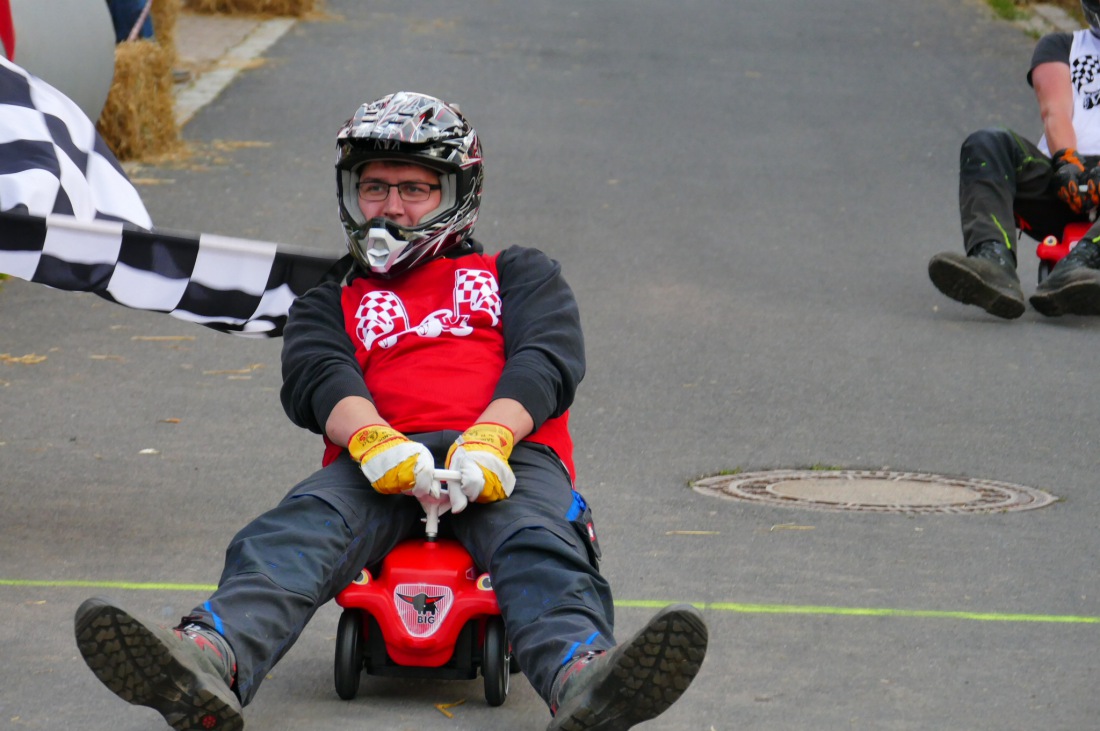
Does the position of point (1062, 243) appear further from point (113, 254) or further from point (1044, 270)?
point (113, 254)

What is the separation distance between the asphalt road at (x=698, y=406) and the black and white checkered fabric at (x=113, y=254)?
2.42ft

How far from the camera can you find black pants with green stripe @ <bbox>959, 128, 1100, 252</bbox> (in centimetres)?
888

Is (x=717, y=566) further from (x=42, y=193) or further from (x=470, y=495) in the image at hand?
(x=42, y=193)

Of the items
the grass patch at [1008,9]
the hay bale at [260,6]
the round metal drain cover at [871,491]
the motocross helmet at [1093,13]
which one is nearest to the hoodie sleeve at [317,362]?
the round metal drain cover at [871,491]

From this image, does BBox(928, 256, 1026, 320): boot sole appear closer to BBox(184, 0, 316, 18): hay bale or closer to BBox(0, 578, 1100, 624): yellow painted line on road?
BBox(0, 578, 1100, 624): yellow painted line on road

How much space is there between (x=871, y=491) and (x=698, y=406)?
129 cm

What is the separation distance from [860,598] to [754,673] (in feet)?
2.50

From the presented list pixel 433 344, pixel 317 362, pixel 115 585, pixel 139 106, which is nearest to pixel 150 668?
pixel 317 362

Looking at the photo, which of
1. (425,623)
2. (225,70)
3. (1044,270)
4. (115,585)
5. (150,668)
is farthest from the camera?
(225,70)

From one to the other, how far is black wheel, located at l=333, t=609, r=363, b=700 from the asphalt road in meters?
0.05

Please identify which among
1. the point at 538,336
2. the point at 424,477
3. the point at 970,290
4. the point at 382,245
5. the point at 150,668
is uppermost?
the point at 382,245

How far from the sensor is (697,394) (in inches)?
295

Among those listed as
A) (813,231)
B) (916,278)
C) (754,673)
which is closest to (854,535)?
(754,673)

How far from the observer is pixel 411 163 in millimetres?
4582
